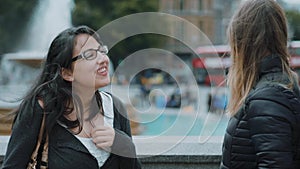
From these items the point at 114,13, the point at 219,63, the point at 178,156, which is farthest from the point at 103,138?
the point at 114,13

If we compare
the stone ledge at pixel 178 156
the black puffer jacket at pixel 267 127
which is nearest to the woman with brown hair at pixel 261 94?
the black puffer jacket at pixel 267 127

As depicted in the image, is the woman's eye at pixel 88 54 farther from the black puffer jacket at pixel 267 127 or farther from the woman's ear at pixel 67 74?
the black puffer jacket at pixel 267 127

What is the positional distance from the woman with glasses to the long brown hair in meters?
0.49

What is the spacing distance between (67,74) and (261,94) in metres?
0.77

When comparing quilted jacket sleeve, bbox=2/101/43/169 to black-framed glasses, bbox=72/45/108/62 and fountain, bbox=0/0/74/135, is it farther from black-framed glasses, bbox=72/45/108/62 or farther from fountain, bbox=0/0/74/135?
fountain, bbox=0/0/74/135

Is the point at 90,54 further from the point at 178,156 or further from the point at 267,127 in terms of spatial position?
the point at 178,156

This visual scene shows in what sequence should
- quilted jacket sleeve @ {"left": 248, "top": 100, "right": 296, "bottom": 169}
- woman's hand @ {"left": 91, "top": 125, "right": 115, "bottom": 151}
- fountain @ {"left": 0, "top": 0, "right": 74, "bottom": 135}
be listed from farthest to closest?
fountain @ {"left": 0, "top": 0, "right": 74, "bottom": 135} → woman's hand @ {"left": 91, "top": 125, "right": 115, "bottom": 151} → quilted jacket sleeve @ {"left": 248, "top": 100, "right": 296, "bottom": 169}

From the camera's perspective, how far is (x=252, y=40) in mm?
1955

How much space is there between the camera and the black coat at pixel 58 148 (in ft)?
6.61

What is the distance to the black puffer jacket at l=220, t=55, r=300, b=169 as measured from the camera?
5.84 ft

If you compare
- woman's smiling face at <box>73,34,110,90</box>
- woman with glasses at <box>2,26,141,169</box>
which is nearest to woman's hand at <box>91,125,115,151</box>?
woman with glasses at <box>2,26,141,169</box>

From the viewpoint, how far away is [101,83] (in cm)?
209

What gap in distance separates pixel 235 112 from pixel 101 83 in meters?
0.52

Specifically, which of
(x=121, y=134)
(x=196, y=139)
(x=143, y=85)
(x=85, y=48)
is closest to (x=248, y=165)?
(x=121, y=134)
